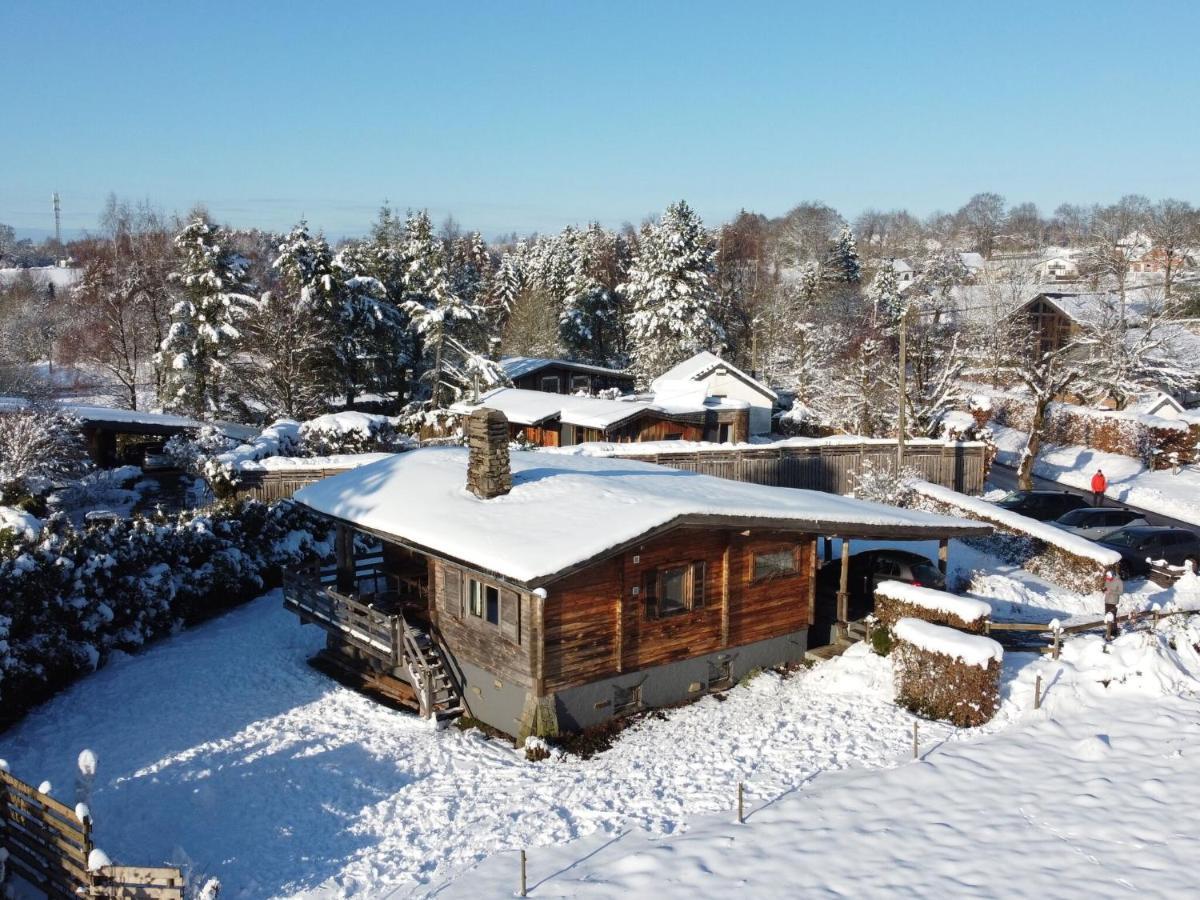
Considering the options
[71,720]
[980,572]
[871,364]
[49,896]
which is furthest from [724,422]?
[49,896]

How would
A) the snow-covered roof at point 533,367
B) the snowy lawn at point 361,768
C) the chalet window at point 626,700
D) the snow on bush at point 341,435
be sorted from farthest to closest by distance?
the snow-covered roof at point 533,367 < the snow on bush at point 341,435 < the chalet window at point 626,700 < the snowy lawn at point 361,768

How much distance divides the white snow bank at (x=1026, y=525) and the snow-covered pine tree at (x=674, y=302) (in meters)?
31.0

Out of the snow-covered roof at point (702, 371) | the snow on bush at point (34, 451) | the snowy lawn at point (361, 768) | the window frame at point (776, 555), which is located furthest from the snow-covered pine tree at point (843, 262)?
the snowy lawn at point (361, 768)

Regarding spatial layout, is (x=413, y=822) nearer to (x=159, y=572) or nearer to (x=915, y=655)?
(x=915, y=655)

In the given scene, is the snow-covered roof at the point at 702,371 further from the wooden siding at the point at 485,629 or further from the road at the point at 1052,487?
the wooden siding at the point at 485,629

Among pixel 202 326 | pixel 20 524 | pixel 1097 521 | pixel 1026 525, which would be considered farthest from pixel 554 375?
pixel 20 524

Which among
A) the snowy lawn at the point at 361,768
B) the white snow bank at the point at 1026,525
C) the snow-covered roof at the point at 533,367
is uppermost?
the snow-covered roof at the point at 533,367

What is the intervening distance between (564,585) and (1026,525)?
59.4 ft

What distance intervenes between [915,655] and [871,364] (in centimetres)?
3187

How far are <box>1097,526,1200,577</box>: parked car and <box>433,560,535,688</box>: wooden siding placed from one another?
20.6 metres

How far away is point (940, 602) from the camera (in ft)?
59.9

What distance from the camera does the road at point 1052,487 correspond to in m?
33.6

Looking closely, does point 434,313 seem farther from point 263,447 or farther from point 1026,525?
point 1026,525

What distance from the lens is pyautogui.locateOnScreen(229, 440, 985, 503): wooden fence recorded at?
36.2 meters
